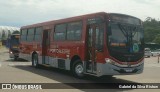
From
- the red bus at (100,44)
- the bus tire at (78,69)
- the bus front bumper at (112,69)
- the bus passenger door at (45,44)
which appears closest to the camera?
the bus front bumper at (112,69)

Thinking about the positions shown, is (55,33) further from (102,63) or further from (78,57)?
(102,63)

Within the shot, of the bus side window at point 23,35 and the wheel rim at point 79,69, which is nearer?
the wheel rim at point 79,69

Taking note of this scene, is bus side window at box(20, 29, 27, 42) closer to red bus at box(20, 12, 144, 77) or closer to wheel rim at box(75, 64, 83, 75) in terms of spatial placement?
red bus at box(20, 12, 144, 77)

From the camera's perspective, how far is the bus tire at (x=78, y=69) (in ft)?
53.6

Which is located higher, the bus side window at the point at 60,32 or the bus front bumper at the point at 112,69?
the bus side window at the point at 60,32

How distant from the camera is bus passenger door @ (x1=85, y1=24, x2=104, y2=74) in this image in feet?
48.4

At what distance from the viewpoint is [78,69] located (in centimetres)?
1667

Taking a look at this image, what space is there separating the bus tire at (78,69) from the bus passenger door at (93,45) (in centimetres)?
63

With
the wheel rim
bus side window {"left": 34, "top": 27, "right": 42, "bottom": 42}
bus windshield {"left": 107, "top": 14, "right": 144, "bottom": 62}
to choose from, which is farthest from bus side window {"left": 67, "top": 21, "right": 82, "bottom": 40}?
bus side window {"left": 34, "top": 27, "right": 42, "bottom": 42}

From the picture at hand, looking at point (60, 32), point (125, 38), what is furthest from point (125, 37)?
point (60, 32)

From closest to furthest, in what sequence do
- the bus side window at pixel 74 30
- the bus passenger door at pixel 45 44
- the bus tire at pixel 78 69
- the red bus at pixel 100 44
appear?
the red bus at pixel 100 44 < the bus tire at pixel 78 69 < the bus side window at pixel 74 30 < the bus passenger door at pixel 45 44

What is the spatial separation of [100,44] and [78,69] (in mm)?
2549

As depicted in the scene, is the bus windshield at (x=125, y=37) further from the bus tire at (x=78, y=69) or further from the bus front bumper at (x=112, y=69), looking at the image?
the bus tire at (x=78, y=69)

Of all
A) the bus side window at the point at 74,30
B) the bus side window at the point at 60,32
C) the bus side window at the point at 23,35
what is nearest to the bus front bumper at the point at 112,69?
the bus side window at the point at 74,30
